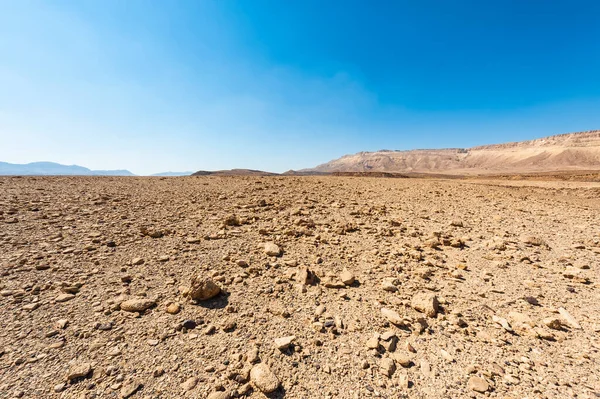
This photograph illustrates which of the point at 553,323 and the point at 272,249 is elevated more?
the point at 272,249

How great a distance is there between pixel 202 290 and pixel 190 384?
1163mm

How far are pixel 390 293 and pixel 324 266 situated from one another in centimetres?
113

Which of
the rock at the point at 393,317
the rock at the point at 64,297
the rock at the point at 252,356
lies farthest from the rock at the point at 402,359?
the rock at the point at 64,297

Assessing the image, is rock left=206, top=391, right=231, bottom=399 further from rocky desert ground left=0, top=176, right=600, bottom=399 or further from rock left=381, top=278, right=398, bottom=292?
rock left=381, top=278, right=398, bottom=292

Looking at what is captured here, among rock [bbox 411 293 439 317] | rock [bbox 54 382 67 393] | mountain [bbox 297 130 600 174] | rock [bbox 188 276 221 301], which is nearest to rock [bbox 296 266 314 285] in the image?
rock [bbox 188 276 221 301]

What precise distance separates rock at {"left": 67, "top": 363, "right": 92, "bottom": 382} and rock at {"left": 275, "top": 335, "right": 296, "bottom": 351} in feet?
5.37

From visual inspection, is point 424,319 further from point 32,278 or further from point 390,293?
point 32,278

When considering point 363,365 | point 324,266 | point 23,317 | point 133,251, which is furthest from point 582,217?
point 23,317

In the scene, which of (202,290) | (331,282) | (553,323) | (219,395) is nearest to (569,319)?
(553,323)

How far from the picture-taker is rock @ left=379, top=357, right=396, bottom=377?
7.10 feet

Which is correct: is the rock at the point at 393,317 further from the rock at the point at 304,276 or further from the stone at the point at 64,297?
the stone at the point at 64,297

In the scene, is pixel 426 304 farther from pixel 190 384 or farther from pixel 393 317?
pixel 190 384

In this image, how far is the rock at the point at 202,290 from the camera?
3.05 m

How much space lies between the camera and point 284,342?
2.44 metres
